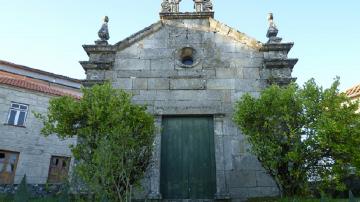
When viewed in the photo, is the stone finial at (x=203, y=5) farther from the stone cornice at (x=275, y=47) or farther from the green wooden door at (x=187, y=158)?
the green wooden door at (x=187, y=158)

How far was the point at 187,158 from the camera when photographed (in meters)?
9.09

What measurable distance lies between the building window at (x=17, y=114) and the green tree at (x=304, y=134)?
59.4 feet

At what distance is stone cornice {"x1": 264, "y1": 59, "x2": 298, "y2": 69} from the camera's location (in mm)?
9602

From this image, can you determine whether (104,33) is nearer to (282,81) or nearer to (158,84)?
(158,84)

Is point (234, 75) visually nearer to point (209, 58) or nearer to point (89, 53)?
point (209, 58)

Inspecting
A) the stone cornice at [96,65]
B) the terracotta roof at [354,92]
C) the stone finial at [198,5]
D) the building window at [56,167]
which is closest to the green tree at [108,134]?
the stone cornice at [96,65]

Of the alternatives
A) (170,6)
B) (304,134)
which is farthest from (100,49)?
(304,134)

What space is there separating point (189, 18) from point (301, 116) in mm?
5318

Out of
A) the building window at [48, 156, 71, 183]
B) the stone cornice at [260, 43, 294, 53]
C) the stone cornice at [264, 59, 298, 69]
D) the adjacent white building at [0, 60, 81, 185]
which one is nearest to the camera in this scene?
the stone cornice at [264, 59, 298, 69]

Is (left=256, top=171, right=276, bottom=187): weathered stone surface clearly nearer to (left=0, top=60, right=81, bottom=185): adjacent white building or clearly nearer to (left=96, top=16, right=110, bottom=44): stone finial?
(left=96, top=16, right=110, bottom=44): stone finial

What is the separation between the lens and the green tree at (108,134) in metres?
6.62

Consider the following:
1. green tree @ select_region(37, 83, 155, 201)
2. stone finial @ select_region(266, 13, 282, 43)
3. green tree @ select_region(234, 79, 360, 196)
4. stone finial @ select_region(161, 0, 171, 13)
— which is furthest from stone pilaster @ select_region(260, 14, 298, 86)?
green tree @ select_region(37, 83, 155, 201)

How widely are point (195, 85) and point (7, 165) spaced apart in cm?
1614

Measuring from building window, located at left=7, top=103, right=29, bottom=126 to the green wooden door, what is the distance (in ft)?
51.3
